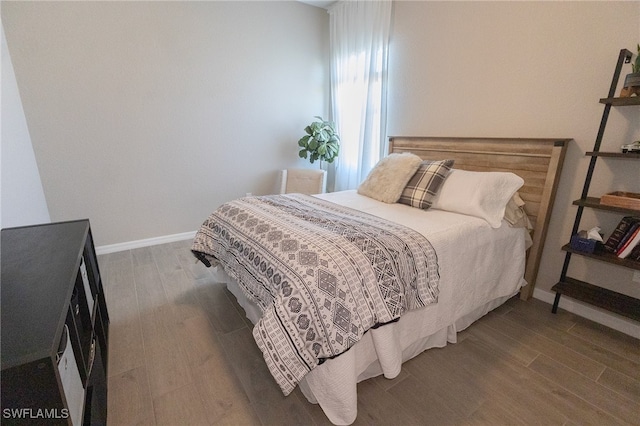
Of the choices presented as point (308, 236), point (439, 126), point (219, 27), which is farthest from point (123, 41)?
point (439, 126)

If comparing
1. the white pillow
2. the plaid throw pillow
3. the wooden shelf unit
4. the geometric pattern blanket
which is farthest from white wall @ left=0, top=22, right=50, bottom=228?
the wooden shelf unit

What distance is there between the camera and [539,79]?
2.06 meters

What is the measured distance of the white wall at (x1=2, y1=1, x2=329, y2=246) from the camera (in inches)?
97.7

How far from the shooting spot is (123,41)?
267 cm

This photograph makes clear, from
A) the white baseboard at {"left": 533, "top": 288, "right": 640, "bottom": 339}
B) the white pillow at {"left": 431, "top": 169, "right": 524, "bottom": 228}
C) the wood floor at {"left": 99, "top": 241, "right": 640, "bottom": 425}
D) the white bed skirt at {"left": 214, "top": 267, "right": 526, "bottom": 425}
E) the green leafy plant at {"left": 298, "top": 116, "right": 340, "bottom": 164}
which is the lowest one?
the wood floor at {"left": 99, "top": 241, "right": 640, "bottom": 425}

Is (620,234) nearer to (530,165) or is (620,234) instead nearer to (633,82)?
(530,165)

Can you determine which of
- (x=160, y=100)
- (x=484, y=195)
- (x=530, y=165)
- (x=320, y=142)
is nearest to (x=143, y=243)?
(x=160, y=100)

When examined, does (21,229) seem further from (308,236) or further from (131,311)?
(308,236)

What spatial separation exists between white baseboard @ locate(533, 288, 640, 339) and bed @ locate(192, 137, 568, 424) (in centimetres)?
16

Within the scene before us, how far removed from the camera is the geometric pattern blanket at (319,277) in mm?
1158

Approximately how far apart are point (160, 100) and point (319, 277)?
2.75m

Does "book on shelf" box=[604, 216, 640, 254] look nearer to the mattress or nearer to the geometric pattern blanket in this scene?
the mattress

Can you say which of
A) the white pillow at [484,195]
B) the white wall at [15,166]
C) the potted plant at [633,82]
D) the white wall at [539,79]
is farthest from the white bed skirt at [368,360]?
the white wall at [15,166]

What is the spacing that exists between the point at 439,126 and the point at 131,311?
297cm
